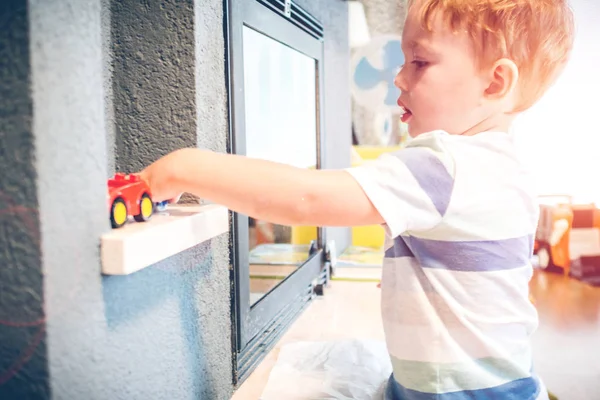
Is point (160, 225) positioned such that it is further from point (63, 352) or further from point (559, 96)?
point (559, 96)

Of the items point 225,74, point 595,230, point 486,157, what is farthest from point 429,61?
point 595,230

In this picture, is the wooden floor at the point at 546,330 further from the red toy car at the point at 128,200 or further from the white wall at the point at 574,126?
the white wall at the point at 574,126

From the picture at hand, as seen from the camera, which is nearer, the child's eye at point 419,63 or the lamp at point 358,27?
the child's eye at point 419,63

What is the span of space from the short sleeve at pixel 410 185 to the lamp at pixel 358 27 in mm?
1821

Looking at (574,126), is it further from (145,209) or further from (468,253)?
(145,209)

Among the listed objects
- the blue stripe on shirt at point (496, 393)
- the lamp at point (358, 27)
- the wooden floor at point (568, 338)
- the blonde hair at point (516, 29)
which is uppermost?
the lamp at point (358, 27)

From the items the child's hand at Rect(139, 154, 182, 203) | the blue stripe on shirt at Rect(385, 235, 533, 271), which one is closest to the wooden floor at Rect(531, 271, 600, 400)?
the blue stripe on shirt at Rect(385, 235, 533, 271)

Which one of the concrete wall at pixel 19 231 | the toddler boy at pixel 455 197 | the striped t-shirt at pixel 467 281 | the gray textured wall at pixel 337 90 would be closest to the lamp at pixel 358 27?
the gray textured wall at pixel 337 90

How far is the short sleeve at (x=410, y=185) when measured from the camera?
52cm

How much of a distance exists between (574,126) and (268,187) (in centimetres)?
188

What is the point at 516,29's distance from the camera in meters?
0.64

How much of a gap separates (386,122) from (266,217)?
191 cm

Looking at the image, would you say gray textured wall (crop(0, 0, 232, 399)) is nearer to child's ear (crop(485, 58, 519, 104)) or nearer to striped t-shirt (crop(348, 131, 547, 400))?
striped t-shirt (crop(348, 131, 547, 400))

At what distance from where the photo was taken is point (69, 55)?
1.27ft
